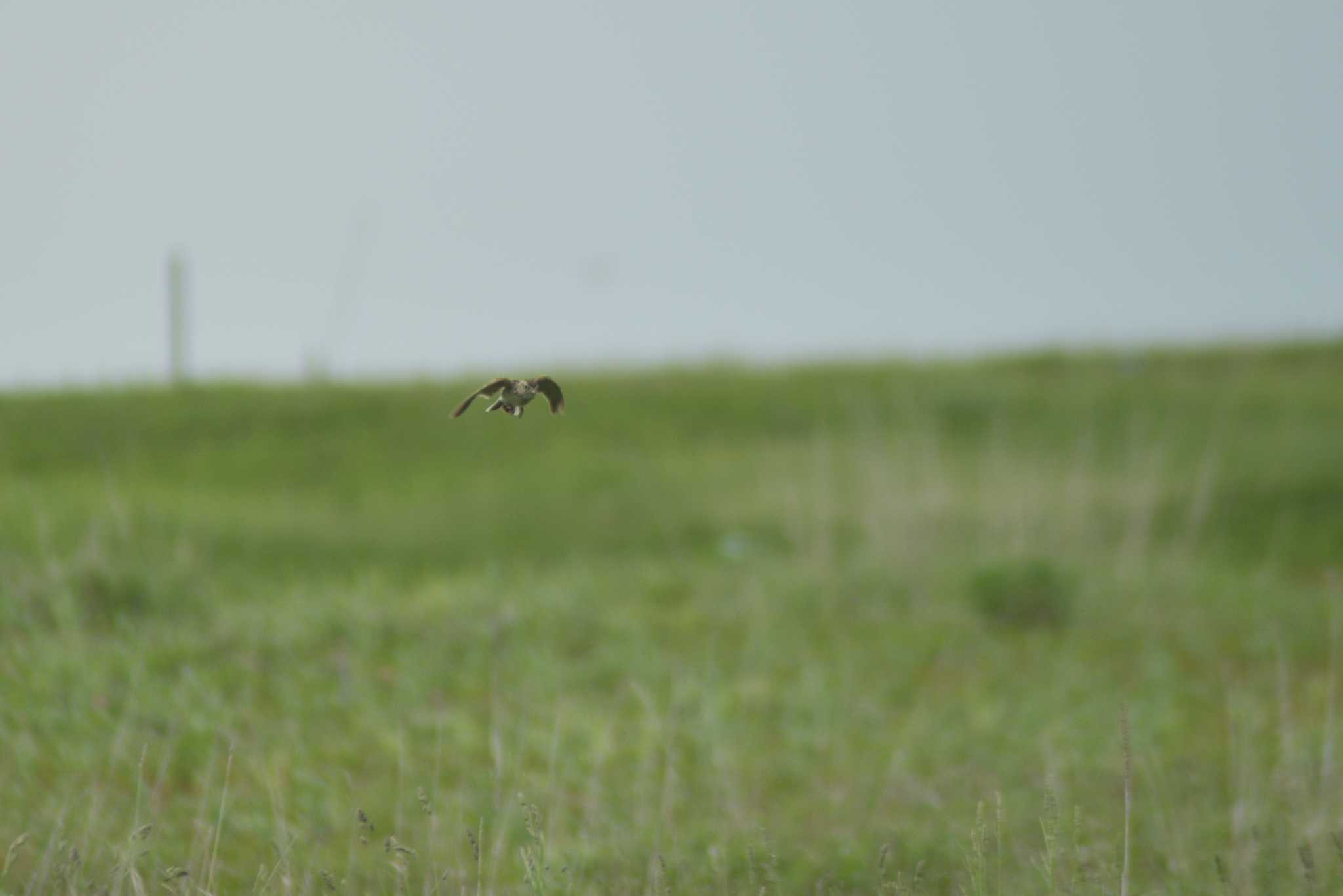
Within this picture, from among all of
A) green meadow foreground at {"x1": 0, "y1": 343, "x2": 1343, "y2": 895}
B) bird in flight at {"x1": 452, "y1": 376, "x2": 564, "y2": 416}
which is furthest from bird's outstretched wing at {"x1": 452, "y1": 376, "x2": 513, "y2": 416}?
green meadow foreground at {"x1": 0, "y1": 343, "x2": 1343, "y2": 895}

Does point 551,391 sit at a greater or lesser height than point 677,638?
greater

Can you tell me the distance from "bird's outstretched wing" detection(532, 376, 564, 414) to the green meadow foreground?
1021 mm

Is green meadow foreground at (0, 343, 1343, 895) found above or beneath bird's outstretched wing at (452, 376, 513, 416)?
beneath

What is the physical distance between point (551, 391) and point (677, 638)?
17.4ft

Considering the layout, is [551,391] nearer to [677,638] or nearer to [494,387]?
[494,387]

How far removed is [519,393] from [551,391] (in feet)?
0.17

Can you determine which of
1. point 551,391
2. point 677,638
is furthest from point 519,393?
point 677,638

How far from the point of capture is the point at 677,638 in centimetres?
670

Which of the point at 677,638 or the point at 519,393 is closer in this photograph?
the point at 519,393

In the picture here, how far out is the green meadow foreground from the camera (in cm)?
335

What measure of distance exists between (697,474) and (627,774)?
7350 millimetres

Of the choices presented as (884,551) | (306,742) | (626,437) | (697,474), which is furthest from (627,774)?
(626,437)

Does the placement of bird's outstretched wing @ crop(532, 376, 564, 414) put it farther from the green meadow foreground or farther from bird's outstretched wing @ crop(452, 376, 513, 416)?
the green meadow foreground

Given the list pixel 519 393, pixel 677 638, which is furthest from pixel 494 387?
pixel 677 638
